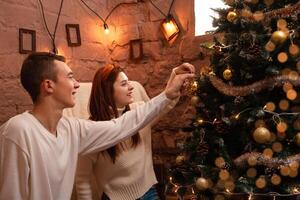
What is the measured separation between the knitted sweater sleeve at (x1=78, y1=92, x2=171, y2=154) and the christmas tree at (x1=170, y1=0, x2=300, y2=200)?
22cm

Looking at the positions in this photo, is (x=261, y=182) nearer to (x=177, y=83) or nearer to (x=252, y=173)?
(x=252, y=173)

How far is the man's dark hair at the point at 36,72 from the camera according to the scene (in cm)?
168

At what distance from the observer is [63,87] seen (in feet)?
5.63

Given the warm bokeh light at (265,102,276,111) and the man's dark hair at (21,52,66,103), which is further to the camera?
the man's dark hair at (21,52,66,103)

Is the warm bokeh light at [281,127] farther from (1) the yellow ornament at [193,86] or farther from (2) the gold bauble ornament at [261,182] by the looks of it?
(1) the yellow ornament at [193,86]

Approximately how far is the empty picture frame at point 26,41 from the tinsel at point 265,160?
1.49m

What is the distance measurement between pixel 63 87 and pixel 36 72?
0.14 meters

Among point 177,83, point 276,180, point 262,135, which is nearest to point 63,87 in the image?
point 177,83

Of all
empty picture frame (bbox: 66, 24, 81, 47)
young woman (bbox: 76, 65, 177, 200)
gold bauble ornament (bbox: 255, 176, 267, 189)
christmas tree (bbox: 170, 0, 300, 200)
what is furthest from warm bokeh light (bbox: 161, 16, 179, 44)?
gold bauble ornament (bbox: 255, 176, 267, 189)

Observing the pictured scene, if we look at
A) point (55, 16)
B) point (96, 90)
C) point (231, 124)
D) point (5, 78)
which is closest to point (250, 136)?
point (231, 124)

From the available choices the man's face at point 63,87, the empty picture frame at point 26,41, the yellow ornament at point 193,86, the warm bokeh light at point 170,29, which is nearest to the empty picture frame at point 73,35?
the empty picture frame at point 26,41

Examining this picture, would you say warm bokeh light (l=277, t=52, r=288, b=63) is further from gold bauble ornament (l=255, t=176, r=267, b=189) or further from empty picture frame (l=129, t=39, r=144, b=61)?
empty picture frame (l=129, t=39, r=144, b=61)

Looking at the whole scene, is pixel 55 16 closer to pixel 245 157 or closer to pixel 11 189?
pixel 11 189

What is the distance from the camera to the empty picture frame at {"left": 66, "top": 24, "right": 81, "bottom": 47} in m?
2.68
